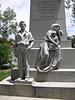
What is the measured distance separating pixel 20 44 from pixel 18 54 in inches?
13.3

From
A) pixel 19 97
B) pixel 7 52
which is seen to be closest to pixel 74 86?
pixel 19 97

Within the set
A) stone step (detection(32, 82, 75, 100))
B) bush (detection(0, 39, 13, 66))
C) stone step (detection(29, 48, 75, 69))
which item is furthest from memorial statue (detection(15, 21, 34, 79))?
bush (detection(0, 39, 13, 66))

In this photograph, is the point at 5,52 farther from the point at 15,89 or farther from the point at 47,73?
the point at 15,89

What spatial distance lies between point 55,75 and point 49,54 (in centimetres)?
72

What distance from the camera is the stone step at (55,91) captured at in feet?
15.6

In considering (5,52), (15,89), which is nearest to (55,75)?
(15,89)

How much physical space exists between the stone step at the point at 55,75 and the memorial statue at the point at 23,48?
45 centimetres

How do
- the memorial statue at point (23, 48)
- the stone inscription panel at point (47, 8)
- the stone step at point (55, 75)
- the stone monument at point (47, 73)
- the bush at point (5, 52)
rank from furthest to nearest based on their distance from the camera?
the bush at point (5, 52) → the stone inscription panel at point (47, 8) → the stone step at point (55, 75) → the memorial statue at point (23, 48) → the stone monument at point (47, 73)

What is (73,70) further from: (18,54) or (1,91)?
(1,91)

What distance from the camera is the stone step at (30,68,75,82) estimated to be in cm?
536

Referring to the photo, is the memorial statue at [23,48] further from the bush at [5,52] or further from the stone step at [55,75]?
the bush at [5,52]

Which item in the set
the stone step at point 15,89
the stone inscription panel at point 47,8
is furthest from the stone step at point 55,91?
the stone inscription panel at point 47,8

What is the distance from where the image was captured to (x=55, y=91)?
15.9 ft

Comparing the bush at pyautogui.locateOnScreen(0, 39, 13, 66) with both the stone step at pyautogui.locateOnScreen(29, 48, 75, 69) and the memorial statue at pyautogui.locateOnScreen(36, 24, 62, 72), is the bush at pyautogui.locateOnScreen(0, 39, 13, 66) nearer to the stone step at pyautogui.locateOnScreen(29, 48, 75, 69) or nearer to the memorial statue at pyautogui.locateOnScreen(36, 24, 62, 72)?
the memorial statue at pyautogui.locateOnScreen(36, 24, 62, 72)
